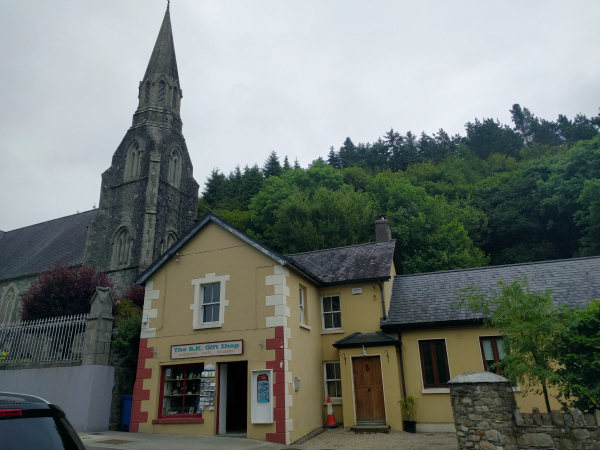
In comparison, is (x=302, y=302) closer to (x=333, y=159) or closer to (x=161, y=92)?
(x=161, y=92)

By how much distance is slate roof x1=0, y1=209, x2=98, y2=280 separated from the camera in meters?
34.9

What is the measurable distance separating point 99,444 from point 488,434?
994 centimetres

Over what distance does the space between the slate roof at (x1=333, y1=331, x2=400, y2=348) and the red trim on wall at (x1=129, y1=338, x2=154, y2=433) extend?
6.65m

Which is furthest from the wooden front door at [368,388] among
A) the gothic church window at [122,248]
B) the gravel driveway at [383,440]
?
the gothic church window at [122,248]

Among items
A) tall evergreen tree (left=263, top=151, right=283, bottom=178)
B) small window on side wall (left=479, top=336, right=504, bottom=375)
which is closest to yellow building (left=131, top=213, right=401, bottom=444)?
small window on side wall (left=479, top=336, right=504, bottom=375)

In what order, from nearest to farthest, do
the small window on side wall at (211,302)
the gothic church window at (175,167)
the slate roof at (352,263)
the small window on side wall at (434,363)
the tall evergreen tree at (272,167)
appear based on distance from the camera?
the small window on side wall at (211,302) → the small window on side wall at (434,363) → the slate roof at (352,263) → the gothic church window at (175,167) → the tall evergreen tree at (272,167)

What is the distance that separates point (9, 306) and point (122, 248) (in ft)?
35.6

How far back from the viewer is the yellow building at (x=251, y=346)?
46.1 ft

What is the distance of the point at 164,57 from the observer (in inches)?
1580

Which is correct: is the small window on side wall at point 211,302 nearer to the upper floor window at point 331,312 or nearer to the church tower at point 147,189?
the upper floor window at point 331,312

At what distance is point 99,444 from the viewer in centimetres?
1206

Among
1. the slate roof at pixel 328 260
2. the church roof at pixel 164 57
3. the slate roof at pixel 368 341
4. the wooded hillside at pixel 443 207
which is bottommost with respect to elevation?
the slate roof at pixel 368 341

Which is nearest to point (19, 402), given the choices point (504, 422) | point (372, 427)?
point (504, 422)

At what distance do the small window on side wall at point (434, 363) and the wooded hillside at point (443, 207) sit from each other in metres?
17.2
